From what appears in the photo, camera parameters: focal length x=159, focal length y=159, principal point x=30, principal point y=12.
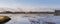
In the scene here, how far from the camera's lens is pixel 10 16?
1.83 metres

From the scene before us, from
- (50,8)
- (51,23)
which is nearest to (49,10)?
(50,8)

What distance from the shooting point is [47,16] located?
1.81m

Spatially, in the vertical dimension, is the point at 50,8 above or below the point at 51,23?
above

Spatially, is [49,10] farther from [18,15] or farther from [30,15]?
[18,15]

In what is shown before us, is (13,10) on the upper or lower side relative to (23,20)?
upper

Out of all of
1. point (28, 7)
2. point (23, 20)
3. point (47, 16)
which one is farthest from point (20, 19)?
point (47, 16)

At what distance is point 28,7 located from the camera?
1.82 m

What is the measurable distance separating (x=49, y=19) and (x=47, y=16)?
44 mm

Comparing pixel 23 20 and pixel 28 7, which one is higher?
pixel 28 7

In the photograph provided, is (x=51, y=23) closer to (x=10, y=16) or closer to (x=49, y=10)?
(x=49, y=10)

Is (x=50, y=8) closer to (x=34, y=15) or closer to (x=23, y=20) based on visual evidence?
(x=34, y=15)

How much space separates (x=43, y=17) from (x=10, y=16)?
379mm

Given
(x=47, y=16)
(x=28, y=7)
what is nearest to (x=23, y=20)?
(x=28, y=7)

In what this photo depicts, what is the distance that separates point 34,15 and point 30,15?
5cm
